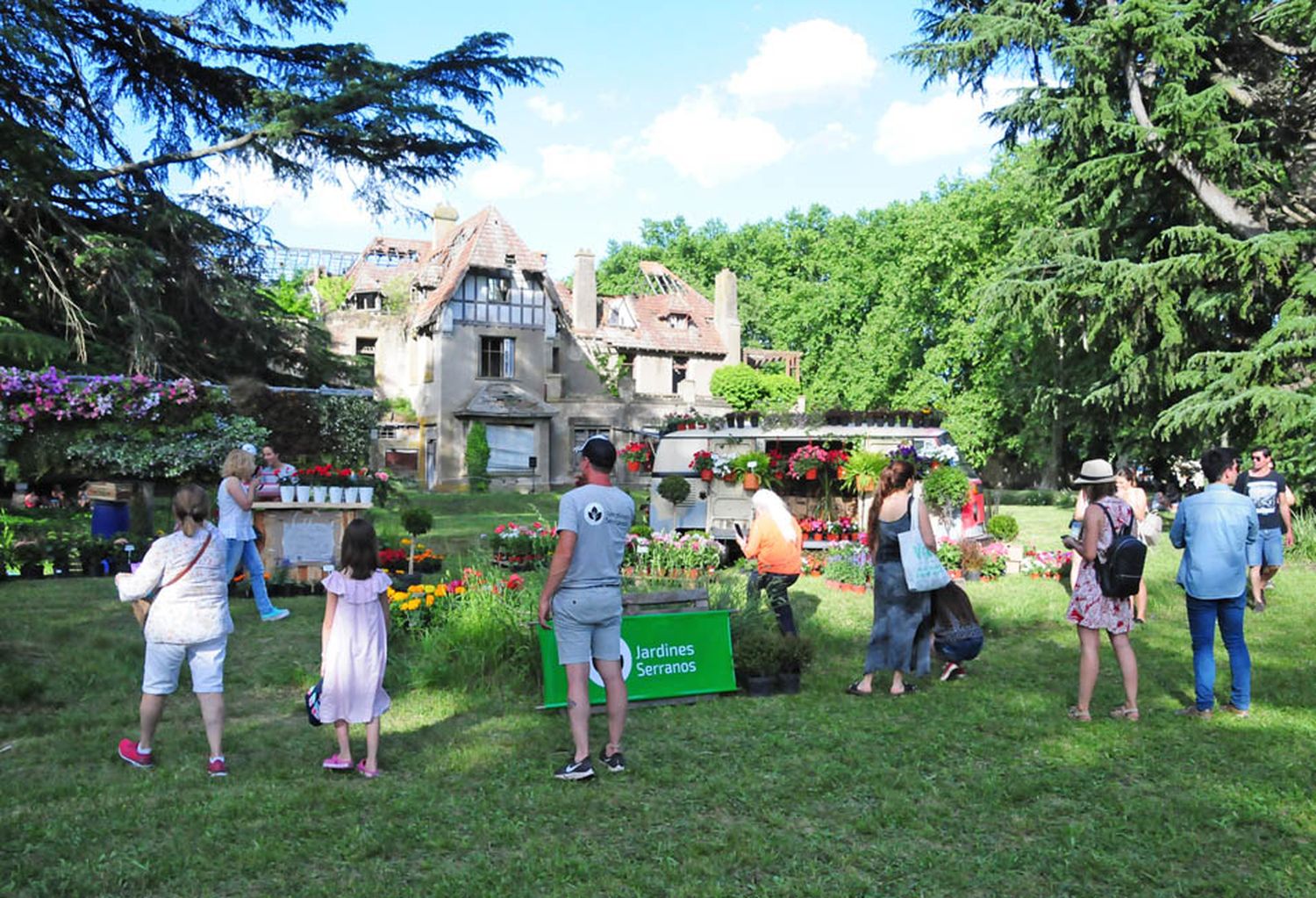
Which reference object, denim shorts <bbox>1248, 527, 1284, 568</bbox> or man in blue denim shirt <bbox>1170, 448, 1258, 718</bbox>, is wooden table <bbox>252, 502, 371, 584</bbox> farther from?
denim shorts <bbox>1248, 527, 1284, 568</bbox>

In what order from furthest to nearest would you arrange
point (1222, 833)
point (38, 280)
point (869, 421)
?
1. point (38, 280)
2. point (869, 421)
3. point (1222, 833)

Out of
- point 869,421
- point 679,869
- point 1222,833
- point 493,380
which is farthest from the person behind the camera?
point 493,380

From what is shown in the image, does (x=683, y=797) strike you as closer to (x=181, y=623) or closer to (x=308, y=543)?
(x=181, y=623)

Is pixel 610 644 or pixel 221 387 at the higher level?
pixel 221 387

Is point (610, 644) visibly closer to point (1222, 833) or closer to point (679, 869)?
point (679, 869)

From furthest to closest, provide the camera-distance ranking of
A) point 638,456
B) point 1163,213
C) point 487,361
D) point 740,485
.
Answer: point 487,361 → point 1163,213 → point 638,456 → point 740,485

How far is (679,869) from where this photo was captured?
4.32m

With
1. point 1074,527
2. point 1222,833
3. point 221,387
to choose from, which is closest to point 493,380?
point 221,387

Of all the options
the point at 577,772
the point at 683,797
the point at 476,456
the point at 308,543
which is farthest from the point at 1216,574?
the point at 476,456

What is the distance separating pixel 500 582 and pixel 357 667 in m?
3.28

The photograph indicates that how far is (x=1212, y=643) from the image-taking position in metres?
6.85

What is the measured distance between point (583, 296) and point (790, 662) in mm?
40051

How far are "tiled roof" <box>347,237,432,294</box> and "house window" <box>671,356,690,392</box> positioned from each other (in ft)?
40.9

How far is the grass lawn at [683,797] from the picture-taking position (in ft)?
14.0
